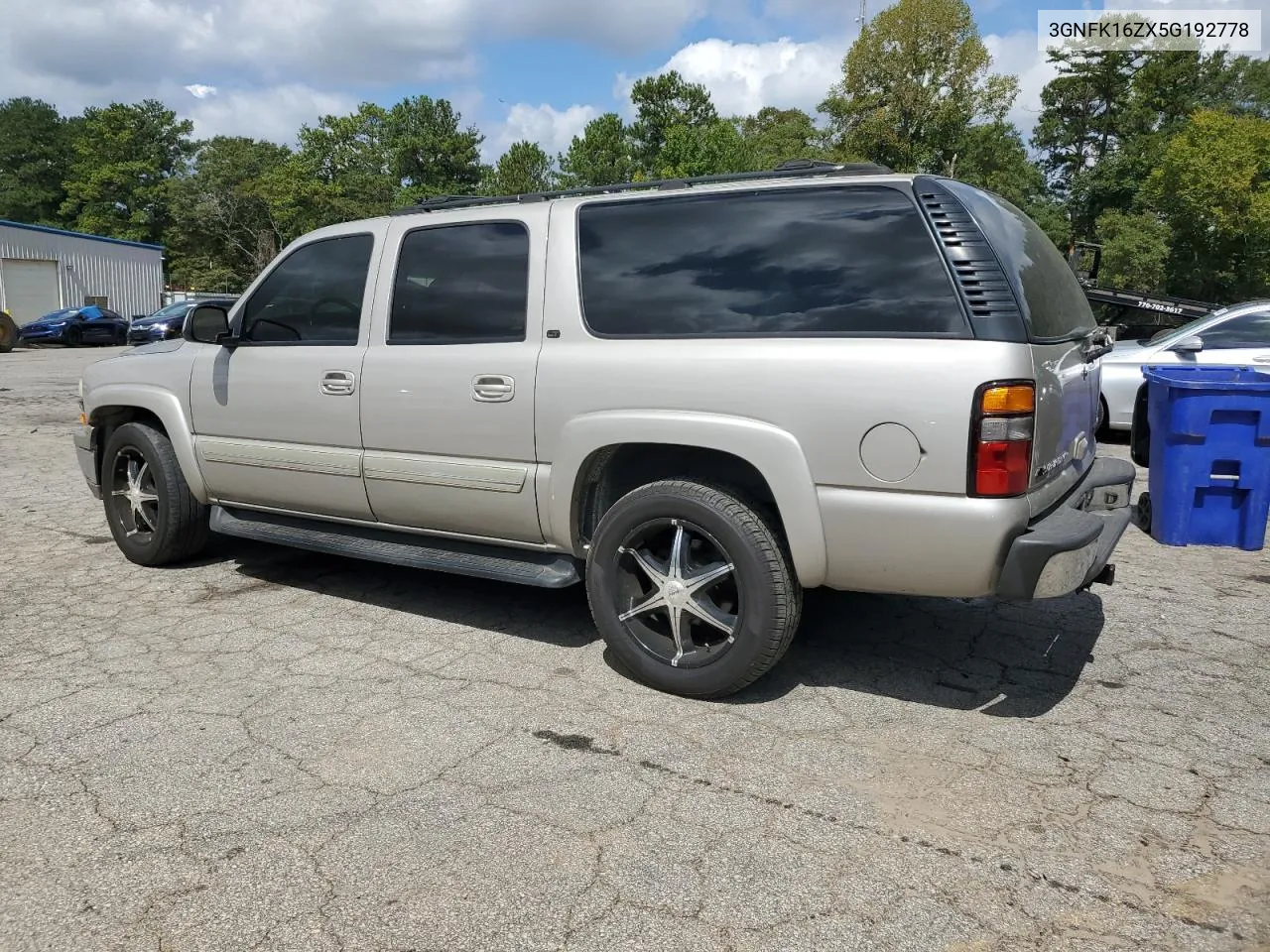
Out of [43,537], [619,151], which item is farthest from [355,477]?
[619,151]

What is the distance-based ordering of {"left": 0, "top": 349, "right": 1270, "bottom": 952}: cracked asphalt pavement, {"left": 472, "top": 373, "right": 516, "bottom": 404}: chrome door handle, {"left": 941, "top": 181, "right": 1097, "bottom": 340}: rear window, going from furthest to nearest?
{"left": 472, "top": 373, "right": 516, "bottom": 404}: chrome door handle → {"left": 941, "top": 181, "right": 1097, "bottom": 340}: rear window → {"left": 0, "top": 349, "right": 1270, "bottom": 952}: cracked asphalt pavement

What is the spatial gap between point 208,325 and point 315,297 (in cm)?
59

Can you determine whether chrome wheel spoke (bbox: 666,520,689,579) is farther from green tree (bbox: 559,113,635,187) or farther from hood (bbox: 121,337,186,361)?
green tree (bbox: 559,113,635,187)

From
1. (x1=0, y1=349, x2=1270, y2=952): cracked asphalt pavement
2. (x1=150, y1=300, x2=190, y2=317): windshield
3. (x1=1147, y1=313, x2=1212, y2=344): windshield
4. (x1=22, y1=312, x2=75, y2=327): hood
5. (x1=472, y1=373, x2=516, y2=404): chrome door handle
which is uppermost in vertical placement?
(x1=150, y1=300, x2=190, y2=317): windshield

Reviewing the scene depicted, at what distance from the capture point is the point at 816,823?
283 centimetres

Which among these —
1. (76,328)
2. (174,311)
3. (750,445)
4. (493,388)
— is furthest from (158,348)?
(174,311)

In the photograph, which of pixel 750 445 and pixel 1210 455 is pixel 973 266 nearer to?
pixel 750 445

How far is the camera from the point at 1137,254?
3509 cm

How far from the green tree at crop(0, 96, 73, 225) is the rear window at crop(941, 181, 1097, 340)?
304ft

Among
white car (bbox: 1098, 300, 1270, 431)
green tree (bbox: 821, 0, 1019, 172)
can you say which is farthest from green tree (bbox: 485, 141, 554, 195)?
white car (bbox: 1098, 300, 1270, 431)

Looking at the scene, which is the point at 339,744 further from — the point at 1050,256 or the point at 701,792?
the point at 1050,256

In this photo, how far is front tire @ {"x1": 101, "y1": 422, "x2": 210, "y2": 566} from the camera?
5281mm

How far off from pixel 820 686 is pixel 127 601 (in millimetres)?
3505

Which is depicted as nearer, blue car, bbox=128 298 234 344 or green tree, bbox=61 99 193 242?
blue car, bbox=128 298 234 344
